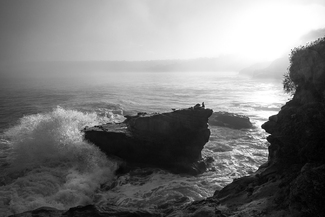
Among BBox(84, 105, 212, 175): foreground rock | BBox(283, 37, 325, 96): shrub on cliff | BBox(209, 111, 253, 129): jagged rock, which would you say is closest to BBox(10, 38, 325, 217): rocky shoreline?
BBox(283, 37, 325, 96): shrub on cliff

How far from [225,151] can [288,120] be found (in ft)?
41.9

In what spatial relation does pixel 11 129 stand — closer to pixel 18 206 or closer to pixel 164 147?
pixel 18 206

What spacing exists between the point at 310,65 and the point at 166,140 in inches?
440

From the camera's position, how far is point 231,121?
3100 cm

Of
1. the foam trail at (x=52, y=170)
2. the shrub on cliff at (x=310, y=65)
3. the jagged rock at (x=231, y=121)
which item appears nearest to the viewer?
the shrub on cliff at (x=310, y=65)

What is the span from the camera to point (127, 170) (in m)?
17.0

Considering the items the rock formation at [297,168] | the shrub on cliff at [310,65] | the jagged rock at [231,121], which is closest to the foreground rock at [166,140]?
the rock formation at [297,168]

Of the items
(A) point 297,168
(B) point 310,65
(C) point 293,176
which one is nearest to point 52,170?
(C) point 293,176

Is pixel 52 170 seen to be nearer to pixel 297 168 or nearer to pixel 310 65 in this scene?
pixel 297 168

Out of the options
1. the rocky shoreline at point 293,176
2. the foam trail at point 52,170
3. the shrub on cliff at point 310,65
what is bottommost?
the foam trail at point 52,170

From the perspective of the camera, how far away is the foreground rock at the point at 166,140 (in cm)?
1744

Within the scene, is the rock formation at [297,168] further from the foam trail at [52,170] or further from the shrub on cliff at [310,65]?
the foam trail at [52,170]

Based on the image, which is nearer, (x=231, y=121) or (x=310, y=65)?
(x=310, y=65)

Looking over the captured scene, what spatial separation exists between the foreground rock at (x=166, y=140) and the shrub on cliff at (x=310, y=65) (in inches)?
320
